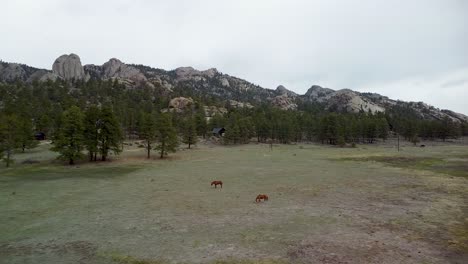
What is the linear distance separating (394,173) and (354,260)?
3873 centimetres

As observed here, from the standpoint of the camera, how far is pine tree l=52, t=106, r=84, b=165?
6384 centimetres

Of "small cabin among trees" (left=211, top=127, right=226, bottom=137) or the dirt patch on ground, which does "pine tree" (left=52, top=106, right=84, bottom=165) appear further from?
"small cabin among trees" (left=211, top=127, right=226, bottom=137)

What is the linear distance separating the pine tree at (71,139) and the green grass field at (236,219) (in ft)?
53.6

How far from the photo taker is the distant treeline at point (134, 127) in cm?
6669

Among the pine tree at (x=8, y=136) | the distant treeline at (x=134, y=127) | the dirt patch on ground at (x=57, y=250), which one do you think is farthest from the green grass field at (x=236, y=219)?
the distant treeline at (x=134, y=127)

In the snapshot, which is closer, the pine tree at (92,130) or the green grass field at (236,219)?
the green grass field at (236,219)

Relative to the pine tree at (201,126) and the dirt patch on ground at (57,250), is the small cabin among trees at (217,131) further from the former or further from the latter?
the dirt patch on ground at (57,250)

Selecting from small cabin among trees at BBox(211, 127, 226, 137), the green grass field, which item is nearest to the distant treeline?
small cabin among trees at BBox(211, 127, 226, 137)

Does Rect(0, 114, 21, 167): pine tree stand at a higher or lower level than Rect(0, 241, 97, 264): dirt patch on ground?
higher

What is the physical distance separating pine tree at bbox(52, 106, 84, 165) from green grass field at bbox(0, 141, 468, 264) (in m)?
16.3

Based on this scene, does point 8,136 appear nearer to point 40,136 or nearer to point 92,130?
point 92,130

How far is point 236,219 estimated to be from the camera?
26.0 meters

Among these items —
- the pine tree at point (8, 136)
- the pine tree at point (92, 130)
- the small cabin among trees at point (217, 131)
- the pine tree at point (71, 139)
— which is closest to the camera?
the pine tree at point (8, 136)

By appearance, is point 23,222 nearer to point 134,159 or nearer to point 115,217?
point 115,217
